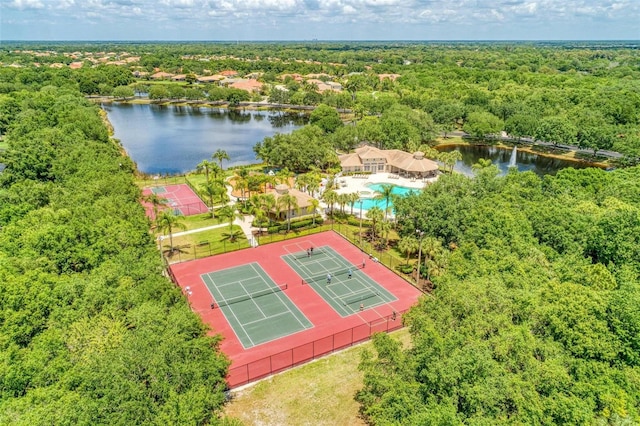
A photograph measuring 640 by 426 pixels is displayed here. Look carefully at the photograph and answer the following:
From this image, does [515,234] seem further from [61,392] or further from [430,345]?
[61,392]

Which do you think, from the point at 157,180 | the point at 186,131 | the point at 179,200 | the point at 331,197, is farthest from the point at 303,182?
the point at 186,131

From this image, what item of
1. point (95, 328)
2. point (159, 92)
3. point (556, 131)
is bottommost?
point (95, 328)

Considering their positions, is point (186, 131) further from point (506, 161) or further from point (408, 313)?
point (408, 313)

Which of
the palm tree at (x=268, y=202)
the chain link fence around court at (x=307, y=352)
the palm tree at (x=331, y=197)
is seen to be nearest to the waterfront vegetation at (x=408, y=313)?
the chain link fence around court at (x=307, y=352)

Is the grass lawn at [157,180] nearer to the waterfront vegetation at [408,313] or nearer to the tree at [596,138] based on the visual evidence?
the waterfront vegetation at [408,313]

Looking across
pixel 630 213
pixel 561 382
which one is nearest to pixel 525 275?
pixel 561 382

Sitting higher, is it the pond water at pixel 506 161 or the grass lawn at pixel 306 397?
the pond water at pixel 506 161
